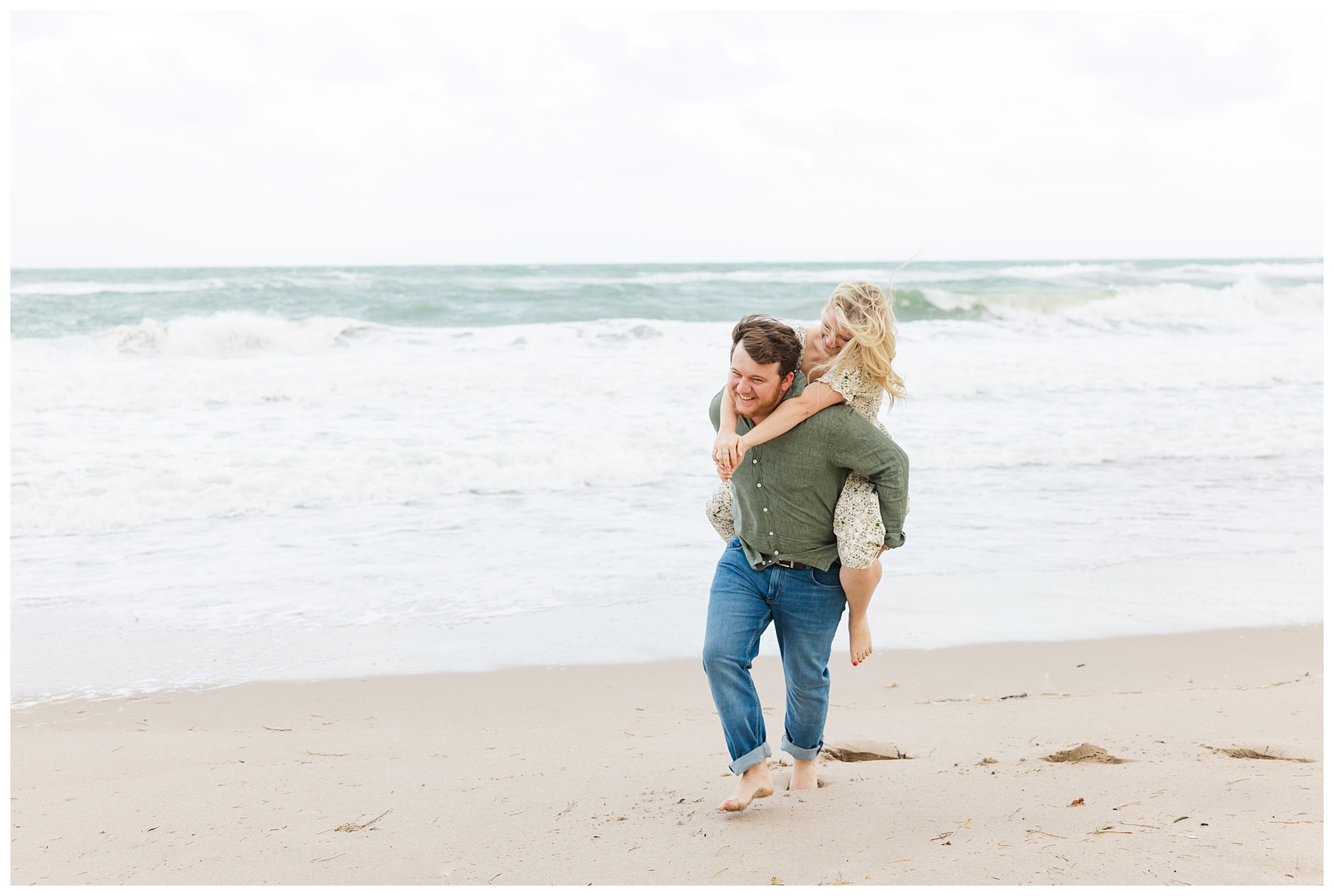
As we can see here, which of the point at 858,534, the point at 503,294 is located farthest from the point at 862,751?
the point at 503,294

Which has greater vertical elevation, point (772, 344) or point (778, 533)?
point (772, 344)

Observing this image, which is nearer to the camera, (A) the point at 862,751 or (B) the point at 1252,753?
(B) the point at 1252,753

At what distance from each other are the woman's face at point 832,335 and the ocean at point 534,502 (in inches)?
92.2

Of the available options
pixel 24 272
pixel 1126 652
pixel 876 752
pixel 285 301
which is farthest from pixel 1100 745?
pixel 24 272

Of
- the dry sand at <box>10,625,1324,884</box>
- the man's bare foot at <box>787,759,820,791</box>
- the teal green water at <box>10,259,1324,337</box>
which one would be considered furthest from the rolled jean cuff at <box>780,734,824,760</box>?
the teal green water at <box>10,259,1324,337</box>

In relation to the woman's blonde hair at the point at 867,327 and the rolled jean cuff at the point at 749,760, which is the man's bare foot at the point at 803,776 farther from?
the woman's blonde hair at the point at 867,327

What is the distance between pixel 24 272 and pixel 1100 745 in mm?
43581

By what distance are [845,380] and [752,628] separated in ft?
2.68

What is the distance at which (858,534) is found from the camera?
2.96 metres

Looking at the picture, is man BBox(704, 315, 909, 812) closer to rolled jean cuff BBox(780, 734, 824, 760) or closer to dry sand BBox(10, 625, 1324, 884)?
rolled jean cuff BBox(780, 734, 824, 760)

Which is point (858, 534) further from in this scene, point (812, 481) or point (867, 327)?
point (867, 327)

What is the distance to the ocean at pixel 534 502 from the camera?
5.18 metres

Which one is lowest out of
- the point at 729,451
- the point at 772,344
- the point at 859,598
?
the point at 859,598

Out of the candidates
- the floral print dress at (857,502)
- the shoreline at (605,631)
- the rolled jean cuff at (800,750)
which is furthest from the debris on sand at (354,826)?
the floral print dress at (857,502)
